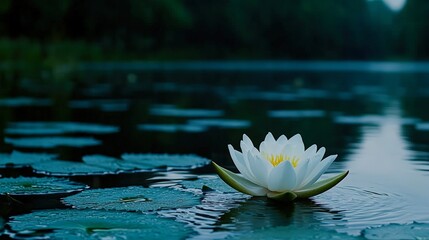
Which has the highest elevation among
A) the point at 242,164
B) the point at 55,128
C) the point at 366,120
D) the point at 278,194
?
the point at 366,120

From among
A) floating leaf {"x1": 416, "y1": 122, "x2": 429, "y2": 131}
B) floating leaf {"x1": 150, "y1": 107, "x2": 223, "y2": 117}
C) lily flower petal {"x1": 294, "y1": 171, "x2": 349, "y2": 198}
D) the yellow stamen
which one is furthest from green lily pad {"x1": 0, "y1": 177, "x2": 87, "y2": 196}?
floating leaf {"x1": 150, "y1": 107, "x2": 223, "y2": 117}

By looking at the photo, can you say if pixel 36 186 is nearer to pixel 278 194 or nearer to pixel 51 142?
pixel 278 194

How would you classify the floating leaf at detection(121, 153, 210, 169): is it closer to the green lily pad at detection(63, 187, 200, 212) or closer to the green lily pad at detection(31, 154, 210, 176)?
the green lily pad at detection(31, 154, 210, 176)

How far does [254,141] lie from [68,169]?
1.84 metres

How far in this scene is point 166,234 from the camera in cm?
197

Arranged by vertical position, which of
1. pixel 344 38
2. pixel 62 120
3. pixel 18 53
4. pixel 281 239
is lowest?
pixel 281 239

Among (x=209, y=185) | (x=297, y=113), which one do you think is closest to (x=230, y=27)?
(x=297, y=113)

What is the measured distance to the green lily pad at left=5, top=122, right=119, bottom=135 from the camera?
5.38 metres

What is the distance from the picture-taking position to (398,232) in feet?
6.45

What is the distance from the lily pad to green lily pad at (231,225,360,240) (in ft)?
9.04

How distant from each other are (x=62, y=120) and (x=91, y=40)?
30.7 metres

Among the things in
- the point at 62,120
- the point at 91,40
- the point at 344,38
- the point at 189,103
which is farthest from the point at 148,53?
the point at 62,120

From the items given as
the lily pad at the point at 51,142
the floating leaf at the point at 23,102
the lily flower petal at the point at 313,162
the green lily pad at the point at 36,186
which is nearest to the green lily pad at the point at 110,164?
the green lily pad at the point at 36,186

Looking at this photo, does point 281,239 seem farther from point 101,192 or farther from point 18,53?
point 18,53
